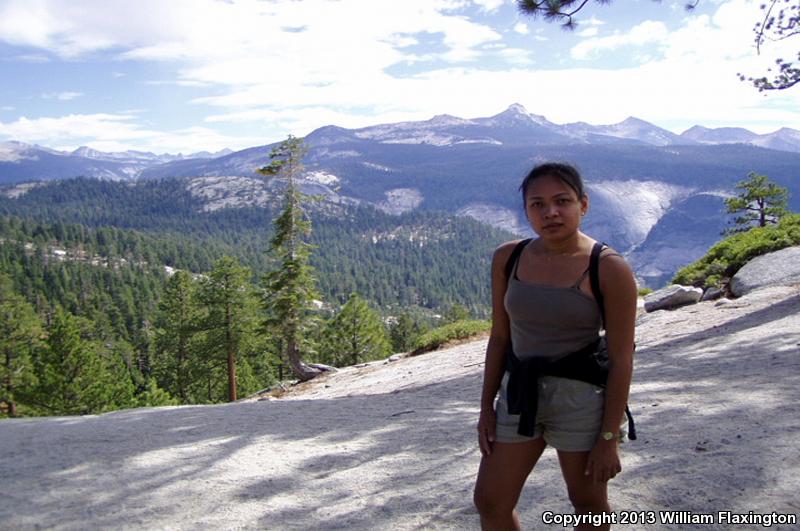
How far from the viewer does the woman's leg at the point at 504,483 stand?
2.56 metres

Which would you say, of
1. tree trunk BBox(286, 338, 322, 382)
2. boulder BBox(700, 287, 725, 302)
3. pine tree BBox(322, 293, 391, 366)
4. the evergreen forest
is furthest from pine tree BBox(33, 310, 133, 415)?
boulder BBox(700, 287, 725, 302)

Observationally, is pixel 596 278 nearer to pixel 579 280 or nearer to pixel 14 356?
pixel 579 280

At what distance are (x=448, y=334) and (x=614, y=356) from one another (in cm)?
1451

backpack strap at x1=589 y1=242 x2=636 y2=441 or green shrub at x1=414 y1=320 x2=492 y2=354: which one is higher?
backpack strap at x1=589 y1=242 x2=636 y2=441

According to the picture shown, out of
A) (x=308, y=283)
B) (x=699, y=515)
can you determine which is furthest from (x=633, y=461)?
(x=308, y=283)

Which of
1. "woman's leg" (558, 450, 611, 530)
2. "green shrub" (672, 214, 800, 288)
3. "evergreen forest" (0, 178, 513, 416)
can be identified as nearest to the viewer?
Answer: "woman's leg" (558, 450, 611, 530)

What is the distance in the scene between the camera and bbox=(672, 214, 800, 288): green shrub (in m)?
14.4

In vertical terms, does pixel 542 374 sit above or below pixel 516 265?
below

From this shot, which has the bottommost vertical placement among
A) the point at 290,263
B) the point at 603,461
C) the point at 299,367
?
the point at 299,367

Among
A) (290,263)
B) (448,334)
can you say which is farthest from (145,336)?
(448,334)

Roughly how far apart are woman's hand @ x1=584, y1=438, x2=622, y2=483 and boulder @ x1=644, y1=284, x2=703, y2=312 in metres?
12.3

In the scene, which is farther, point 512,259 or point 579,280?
point 512,259

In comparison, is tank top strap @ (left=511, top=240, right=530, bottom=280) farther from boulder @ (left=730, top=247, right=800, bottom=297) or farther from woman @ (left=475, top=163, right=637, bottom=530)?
boulder @ (left=730, top=247, right=800, bottom=297)

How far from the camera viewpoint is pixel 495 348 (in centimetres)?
293
